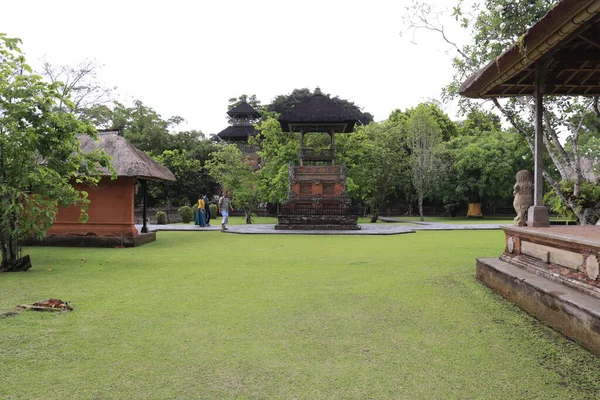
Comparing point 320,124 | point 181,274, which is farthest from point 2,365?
point 320,124

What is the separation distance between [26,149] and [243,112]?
32190 millimetres

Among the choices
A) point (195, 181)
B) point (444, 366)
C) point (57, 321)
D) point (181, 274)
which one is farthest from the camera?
point (195, 181)

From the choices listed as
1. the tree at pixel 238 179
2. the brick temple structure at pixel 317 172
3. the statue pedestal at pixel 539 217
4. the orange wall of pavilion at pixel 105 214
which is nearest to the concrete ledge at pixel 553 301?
the statue pedestal at pixel 539 217

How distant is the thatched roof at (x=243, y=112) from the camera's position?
1522 inches

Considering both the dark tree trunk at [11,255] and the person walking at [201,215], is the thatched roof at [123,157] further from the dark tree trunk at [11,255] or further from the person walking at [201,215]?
the person walking at [201,215]

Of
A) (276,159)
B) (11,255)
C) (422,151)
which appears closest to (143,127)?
(276,159)

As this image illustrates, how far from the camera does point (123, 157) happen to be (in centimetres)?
1212

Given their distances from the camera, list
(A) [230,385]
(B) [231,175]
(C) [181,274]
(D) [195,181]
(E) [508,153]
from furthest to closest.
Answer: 1. (D) [195,181]
2. (E) [508,153]
3. (B) [231,175]
4. (C) [181,274]
5. (A) [230,385]

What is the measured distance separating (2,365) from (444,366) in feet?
9.95

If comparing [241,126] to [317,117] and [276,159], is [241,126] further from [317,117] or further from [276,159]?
[317,117]

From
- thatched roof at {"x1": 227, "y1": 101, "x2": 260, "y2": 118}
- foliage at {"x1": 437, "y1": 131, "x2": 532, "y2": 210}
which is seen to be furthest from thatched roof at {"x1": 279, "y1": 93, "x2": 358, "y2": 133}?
thatched roof at {"x1": 227, "y1": 101, "x2": 260, "y2": 118}

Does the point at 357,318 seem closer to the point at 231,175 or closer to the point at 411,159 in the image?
the point at 231,175

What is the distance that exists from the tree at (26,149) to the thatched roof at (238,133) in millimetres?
30335

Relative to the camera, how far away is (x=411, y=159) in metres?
26.6
